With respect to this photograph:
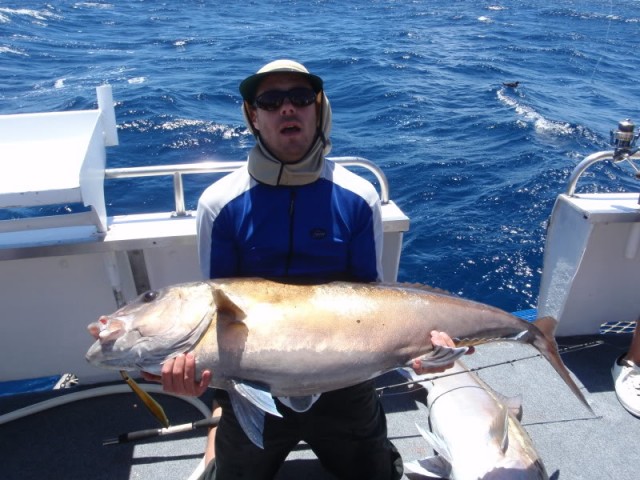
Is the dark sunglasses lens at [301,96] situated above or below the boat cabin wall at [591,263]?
above

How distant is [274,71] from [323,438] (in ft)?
5.42

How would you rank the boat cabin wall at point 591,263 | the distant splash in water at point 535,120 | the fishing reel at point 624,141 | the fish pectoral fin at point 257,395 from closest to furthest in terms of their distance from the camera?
the fish pectoral fin at point 257,395 → the fishing reel at point 624,141 → the boat cabin wall at point 591,263 → the distant splash in water at point 535,120

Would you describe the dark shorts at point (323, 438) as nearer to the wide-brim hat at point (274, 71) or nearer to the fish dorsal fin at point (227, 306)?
the fish dorsal fin at point (227, 306)

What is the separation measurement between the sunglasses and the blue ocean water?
458 centimetres

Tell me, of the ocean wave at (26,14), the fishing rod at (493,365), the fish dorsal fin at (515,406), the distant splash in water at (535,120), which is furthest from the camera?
the ocean wave at (26,14)

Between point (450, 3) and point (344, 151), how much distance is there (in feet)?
87.9

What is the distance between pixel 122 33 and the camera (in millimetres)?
20719

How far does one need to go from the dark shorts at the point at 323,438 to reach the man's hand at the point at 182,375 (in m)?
0.44

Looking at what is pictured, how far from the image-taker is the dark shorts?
2465 millimetres

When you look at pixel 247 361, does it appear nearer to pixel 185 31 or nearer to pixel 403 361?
pixel 403 361

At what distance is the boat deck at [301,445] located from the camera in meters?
3.08

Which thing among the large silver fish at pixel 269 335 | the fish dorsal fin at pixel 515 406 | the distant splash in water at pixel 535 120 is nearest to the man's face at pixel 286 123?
the large silver fish at pixel 269 335

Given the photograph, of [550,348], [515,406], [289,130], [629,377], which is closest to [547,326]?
[550,348]

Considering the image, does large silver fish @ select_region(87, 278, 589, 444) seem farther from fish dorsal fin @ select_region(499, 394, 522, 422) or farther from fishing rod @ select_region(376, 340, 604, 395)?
fish dorsal fin @ select_region(499, 394, 522, 422)
